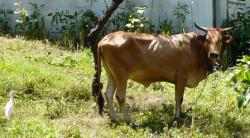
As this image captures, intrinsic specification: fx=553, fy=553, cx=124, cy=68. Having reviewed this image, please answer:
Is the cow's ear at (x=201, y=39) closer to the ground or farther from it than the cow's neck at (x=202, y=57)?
farther from it

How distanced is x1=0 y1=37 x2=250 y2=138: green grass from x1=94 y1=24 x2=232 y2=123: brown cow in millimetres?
405

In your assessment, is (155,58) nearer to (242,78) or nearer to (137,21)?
(137,21)

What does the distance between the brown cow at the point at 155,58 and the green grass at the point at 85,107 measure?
405mm

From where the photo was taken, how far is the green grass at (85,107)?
701 centimetres

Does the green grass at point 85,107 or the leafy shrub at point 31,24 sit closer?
the green grass at point 85,107

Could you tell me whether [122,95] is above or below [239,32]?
below

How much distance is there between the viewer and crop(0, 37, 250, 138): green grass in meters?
7.01

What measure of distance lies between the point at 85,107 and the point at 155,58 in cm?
135

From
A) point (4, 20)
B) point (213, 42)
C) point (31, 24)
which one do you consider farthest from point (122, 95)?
point (4, 20)

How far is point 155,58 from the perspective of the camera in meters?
7.77

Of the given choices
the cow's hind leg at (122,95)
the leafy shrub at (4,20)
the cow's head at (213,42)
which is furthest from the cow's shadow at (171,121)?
the leafy shrub at (4,20)

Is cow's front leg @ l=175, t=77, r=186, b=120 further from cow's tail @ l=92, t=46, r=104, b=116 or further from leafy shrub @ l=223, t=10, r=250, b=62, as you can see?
leafy shrub @ l=223, t=10, r=250, b=62

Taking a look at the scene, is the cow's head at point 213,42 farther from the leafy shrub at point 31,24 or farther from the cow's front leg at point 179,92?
the leafy shrub at point 31,24

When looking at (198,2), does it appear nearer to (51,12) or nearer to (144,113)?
(51,12)
